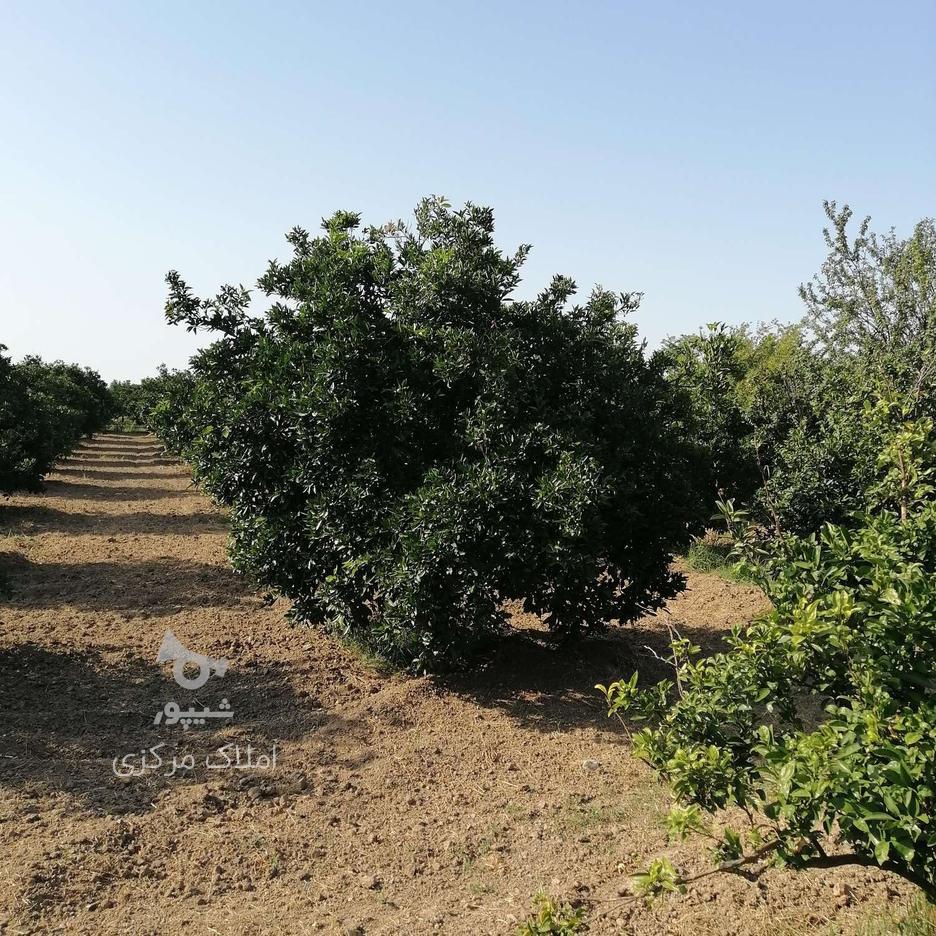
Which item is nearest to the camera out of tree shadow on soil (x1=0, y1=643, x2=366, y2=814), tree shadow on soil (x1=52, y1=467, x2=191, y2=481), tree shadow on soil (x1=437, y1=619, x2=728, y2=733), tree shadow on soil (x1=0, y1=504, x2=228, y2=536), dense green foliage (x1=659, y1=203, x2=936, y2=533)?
tree shadow on soil (x1=0, y1=643, x2=366, y2=814)

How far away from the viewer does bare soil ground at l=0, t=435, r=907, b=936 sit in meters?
3.75

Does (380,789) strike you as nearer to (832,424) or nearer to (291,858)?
(291,858)

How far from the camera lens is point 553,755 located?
570 centimetres

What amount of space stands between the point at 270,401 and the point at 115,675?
3.07m

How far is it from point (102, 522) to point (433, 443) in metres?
12.5

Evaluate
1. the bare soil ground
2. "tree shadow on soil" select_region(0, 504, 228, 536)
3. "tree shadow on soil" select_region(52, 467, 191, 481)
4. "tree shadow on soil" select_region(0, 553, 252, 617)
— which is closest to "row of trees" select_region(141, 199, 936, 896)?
the bare soil ground

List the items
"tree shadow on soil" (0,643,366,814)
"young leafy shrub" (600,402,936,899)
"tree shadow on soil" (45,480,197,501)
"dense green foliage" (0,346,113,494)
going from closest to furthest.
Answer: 1. "young leafy shrub" (600,402,936,899)
2. "tree shadow on soil" (0,643,366,814)
3. "dense green foliage" (0,346,113,494)
4. "tree shadow on soil" (45,480,197,501)

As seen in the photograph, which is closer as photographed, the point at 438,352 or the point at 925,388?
the point at 438,352

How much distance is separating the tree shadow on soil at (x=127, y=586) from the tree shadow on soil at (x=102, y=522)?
3069 mm

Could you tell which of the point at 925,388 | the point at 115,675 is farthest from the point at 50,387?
the point at 925,388

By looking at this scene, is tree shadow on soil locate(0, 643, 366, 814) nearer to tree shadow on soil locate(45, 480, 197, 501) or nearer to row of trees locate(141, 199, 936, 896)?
row of trees locate(141, 199, 936, 896)

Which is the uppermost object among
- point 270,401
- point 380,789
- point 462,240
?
point 462,240

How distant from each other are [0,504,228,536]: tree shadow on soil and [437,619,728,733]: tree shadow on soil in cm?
965

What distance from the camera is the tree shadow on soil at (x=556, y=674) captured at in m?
6.49
